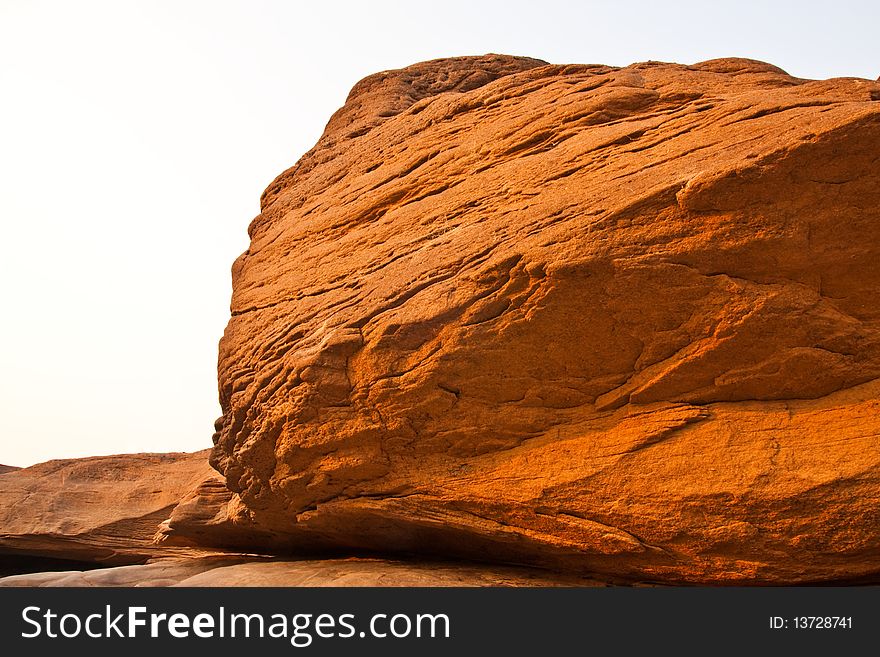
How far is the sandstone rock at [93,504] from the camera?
1453 cm

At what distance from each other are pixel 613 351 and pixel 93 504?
1193 centimetres

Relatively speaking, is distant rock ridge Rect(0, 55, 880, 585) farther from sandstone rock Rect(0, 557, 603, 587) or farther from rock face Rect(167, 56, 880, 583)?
sandstone rock Rect(0, 557, 603, 587)

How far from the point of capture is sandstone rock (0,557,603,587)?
784 centimetres

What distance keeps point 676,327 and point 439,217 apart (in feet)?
9.59

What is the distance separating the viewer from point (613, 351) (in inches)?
303

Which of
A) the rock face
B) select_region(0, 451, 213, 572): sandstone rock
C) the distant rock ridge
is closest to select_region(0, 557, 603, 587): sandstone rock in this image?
the distant rock ridge

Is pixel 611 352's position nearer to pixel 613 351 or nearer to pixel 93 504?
pixel 613 351

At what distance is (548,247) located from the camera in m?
7.61

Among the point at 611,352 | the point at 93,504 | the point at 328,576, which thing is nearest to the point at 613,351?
the point at 611,352

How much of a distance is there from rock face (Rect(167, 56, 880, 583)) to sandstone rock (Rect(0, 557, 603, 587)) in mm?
263

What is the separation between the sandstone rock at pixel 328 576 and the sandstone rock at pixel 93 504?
Result: 4358 mm
